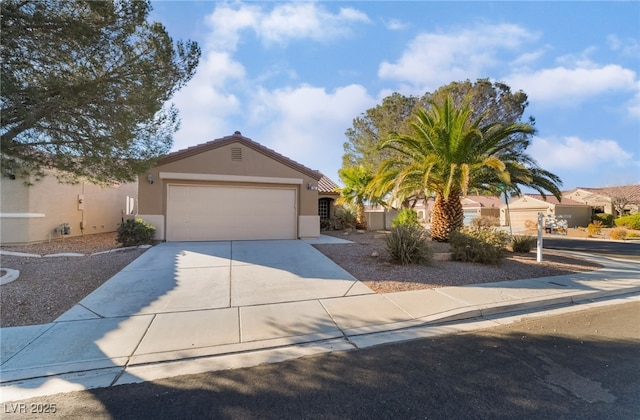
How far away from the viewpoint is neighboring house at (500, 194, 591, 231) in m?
34.5

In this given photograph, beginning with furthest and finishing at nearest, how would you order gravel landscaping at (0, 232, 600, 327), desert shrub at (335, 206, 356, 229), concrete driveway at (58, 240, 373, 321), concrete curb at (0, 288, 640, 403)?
desert shrub at (335, 206, 356, 229)
concrete driveway at (58, 240, 373, 321)
gravel landscaping at (0, 232, 600, 327)
concrete curb at (0, 288, 640, 403)

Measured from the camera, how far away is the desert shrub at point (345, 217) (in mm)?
19172

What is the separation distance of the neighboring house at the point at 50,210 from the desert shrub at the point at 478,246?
1238cm

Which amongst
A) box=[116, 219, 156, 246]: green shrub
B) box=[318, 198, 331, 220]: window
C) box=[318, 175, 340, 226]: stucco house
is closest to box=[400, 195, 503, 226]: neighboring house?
box=[318, 175, 340, 226]: stucco house

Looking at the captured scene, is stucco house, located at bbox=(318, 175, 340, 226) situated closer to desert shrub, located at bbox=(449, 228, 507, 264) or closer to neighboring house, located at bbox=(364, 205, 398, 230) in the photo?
neighboring house, located at bbox=(364, 205, 398, 230)

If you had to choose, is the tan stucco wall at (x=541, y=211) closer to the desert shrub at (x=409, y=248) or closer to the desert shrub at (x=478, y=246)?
the desert shrub at (x=478, y=246)

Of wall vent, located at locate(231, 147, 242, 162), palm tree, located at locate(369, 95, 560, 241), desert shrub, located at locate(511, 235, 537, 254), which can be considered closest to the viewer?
palm tree, located at locate(369, 95, 560, 241)

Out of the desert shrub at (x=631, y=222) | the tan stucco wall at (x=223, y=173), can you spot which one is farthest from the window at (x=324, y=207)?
the desert shrub at (x=631, y=222)

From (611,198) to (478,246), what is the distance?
39.4 meters

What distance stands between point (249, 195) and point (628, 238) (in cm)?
2779

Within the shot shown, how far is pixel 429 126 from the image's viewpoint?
11.2 m

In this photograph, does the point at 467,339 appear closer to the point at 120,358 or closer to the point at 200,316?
the point at 200,316

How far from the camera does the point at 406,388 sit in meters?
3.40

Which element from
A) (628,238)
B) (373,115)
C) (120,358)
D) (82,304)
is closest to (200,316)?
(120,358)
